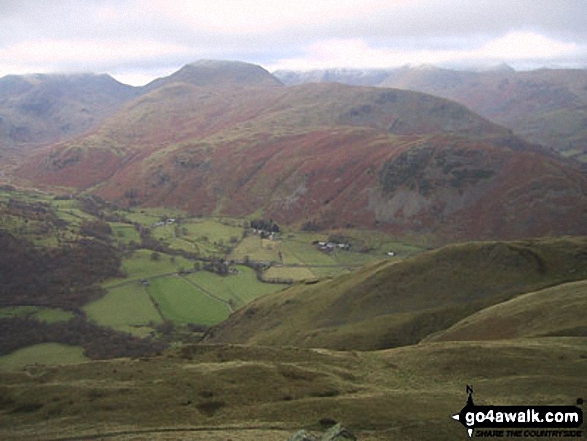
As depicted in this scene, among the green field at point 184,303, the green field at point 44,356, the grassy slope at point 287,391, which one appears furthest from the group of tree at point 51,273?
the grassy slope at point 287,391

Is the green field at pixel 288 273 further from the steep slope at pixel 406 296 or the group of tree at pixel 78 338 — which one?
the group of tree at pixel 78 338

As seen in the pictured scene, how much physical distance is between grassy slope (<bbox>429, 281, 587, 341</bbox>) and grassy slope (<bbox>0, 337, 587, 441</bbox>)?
341 inches

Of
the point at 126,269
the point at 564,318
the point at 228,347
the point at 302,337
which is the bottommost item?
the point at 126,269

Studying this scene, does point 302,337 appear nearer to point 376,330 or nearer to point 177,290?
point 376,330

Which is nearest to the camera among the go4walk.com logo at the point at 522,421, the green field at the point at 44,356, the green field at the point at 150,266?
the go4walk.com logo at the point at 522,421

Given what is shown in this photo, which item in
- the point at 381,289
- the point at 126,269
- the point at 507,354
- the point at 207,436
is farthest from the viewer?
the point at 126,269

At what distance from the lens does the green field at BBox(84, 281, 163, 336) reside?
13938cm

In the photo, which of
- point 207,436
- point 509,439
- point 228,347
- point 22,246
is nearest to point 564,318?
point 509,439

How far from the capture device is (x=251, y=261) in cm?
19700

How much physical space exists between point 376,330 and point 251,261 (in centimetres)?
10683

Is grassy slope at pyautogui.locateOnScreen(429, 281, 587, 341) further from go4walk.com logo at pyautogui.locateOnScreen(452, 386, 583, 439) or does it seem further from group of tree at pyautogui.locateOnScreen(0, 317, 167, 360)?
group of tree at pyautogui.locateOnScreen(0, 317, 167, 360)

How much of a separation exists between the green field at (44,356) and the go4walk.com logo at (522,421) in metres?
98.3

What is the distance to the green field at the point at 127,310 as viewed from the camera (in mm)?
139375

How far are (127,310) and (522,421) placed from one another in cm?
13086
